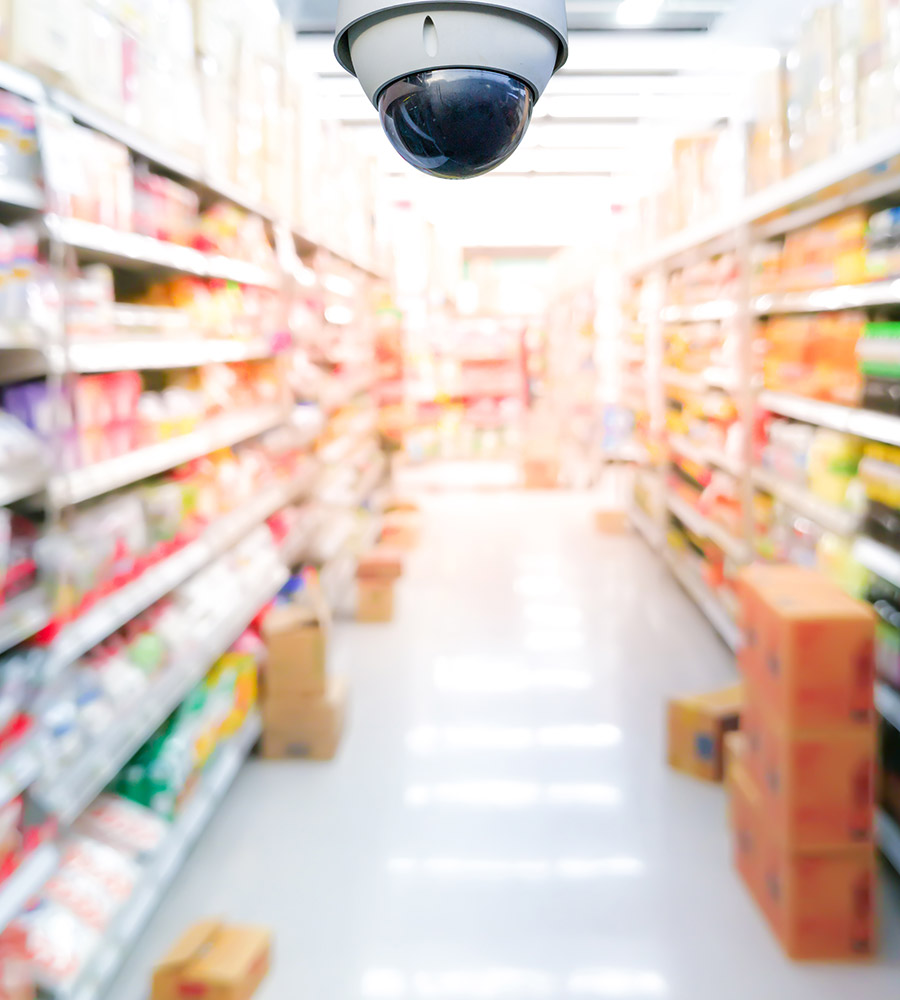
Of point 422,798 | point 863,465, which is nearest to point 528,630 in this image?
point 422,798

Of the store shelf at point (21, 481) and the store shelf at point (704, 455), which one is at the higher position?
the store shelf at point (21, 481)

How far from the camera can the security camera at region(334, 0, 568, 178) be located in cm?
106

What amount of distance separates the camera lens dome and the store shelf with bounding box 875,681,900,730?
2113 millimetres

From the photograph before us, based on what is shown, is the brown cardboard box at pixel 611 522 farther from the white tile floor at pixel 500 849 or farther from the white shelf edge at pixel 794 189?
the white tile floor at pixel 500 849

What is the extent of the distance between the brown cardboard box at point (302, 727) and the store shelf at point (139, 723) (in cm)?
32

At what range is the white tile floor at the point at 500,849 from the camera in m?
2.24

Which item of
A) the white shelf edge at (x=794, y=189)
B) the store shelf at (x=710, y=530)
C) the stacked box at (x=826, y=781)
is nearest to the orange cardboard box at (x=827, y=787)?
the stacked box at (x=826, y=781)

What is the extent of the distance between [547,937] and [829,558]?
5.43ft

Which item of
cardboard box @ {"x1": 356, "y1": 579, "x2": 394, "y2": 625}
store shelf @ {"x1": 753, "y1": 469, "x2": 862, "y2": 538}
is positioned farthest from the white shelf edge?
cardboard box @ {"x1": 356, "y1": 579, "x2": 394, "y2": 625}

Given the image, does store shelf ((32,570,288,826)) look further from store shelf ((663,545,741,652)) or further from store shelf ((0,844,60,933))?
store shelf ((663,545,741,652))

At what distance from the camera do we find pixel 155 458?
271 cm

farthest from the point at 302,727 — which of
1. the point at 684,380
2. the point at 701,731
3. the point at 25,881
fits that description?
the point at 684,380

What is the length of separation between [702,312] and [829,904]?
359cm

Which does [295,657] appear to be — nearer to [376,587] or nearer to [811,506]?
[376,587]
